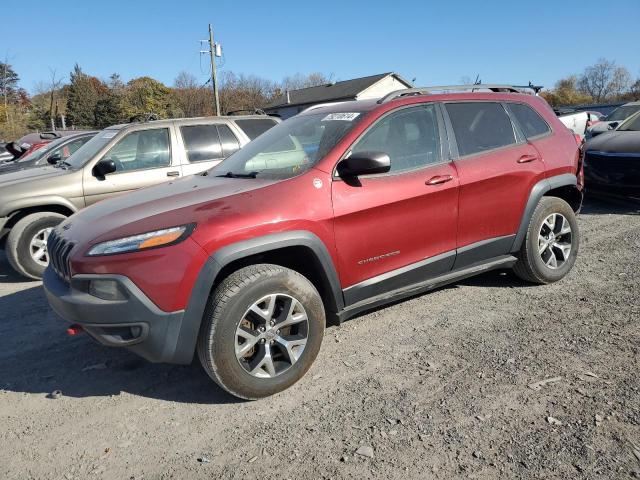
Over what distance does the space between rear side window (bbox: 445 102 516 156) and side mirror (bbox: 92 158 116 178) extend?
13.6ft

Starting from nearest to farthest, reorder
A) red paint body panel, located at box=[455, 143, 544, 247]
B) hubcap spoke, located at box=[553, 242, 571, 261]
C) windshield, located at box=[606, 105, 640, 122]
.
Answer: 1. red paint body panel, located at box=[455, 143, 544, 247]
2. hubcap spoke, located at box=[553, 242, 571, 261]
3. windshield, located at box=[606, 105, 640, 122]

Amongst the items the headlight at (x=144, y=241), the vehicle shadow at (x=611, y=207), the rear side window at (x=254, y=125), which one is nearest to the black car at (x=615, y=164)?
the vehicle shadow at (x=611, y=207)

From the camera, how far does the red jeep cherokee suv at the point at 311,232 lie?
2.83 m

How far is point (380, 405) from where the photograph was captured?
293 centimetres

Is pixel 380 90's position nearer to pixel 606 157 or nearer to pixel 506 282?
pixel 606 157

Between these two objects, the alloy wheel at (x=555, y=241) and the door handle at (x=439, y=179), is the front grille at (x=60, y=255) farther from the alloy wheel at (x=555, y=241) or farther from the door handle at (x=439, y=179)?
the alloy wheel at (x=555, y=241)

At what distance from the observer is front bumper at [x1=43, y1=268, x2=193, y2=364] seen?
2748mm

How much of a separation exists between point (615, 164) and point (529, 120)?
3.87 m

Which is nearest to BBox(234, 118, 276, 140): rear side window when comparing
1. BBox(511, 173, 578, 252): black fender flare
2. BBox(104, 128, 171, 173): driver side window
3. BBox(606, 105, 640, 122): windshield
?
BBox(104, 128, 171, 173): driver side window

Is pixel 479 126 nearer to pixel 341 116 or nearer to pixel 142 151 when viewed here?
pixel 341 116

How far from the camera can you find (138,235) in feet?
9.39

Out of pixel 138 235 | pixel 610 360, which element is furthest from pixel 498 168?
pixel 138 235

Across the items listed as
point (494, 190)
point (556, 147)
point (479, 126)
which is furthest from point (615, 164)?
point (494, 190)

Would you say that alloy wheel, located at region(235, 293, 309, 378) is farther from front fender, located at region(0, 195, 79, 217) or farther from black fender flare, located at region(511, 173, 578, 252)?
front fender, located at region(0, 195, 79, 217)
